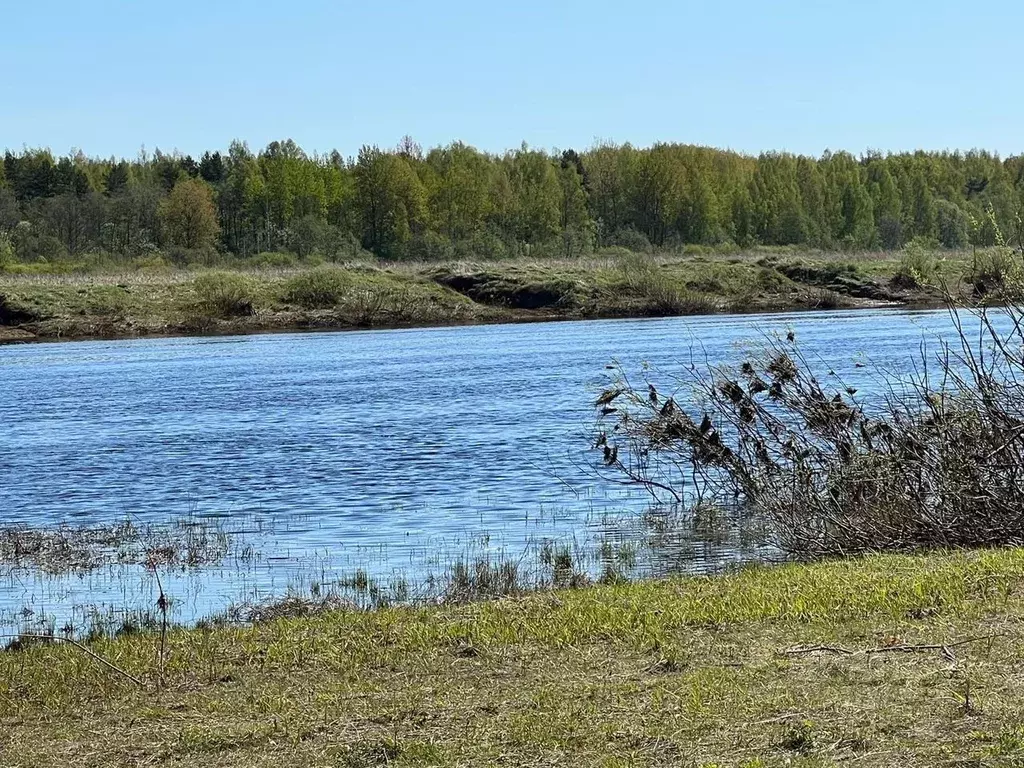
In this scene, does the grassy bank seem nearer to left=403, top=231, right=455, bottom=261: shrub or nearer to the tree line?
left=403, top=231, right=455, bottom=261: shrub

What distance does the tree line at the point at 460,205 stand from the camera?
120m

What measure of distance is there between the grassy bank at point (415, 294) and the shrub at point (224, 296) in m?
0.07

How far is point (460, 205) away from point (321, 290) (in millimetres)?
45059

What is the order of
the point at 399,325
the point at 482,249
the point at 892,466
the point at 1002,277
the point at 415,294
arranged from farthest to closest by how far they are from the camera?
1. the point at 482,249
2. the point at 415,294
3. the point at 399,325
4. the point at 892,466
5. the point at 1002,277

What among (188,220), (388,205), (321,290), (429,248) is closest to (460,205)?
(388,205)

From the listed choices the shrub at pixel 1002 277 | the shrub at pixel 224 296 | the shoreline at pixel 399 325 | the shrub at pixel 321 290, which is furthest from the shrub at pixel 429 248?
the shrub at pixel 1002 277

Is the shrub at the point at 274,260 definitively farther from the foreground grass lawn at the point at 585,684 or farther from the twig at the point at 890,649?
the twig at the point at 890,649

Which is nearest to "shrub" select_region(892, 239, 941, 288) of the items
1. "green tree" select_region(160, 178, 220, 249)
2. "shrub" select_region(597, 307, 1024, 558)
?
"shrub" select_region(597, 307, 1024, 558)

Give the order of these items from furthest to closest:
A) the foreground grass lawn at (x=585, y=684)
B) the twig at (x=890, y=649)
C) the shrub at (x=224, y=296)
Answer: the shrub at (x=224, y=296) < the twig at (x=890, y=649) < the foreground grass lawn at (x=585, y=684)

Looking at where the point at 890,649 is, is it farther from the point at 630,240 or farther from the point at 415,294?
the point at 630,240

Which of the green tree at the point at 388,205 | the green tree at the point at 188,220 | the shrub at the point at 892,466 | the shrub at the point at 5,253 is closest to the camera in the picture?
the shrub at the point at 892,466

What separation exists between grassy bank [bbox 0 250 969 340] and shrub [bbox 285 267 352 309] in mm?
55

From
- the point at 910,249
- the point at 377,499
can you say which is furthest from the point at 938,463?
the point at 910,249

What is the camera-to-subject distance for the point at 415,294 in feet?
264
